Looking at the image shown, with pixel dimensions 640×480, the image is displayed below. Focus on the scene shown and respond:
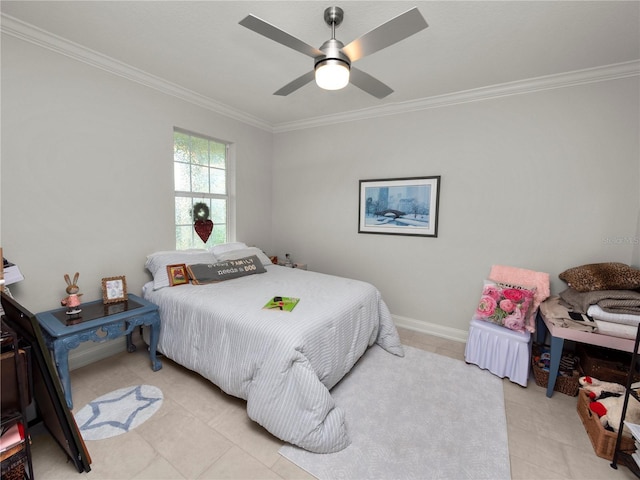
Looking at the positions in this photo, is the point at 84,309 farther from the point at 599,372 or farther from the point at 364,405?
the point at 599,372

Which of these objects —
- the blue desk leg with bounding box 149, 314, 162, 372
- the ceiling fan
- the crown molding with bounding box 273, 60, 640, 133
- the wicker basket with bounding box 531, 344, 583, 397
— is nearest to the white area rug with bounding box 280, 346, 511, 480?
the wicker basket with bounding box 531, 344, 583, 397

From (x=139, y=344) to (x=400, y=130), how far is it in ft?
11.7

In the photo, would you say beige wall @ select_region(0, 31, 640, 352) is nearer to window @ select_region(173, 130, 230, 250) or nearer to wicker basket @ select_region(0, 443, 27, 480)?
window @ select_region(173, 130, 230, 250)

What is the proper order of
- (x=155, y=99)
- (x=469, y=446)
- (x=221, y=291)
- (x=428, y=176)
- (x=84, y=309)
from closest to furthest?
(x=469, y=446)
(x=84, y=309)
(x=221, y=291)
(x=155, y=99)
(x=428, y=176)

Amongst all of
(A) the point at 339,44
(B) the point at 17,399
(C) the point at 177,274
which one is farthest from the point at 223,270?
(A) the point at 339,44

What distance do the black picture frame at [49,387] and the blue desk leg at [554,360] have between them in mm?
3002

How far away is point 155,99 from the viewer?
282cm

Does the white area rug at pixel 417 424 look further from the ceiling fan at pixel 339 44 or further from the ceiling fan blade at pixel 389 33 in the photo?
the ceiling fan blade at pixel 389 33

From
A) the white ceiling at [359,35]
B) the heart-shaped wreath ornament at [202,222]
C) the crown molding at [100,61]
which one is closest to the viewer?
the white ceiling at [359,35]

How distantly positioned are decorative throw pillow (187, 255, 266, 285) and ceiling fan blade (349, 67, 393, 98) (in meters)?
2.04

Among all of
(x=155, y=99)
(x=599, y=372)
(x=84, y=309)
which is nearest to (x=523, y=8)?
(x=599, y=372)

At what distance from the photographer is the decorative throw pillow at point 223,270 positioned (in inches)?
108

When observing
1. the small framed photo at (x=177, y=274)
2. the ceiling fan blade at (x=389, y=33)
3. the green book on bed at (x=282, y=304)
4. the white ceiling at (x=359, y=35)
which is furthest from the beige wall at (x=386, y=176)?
the ceiling fan blade at (x=389, y=33)

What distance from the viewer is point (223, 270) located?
114 inches
